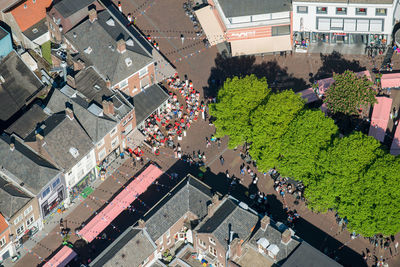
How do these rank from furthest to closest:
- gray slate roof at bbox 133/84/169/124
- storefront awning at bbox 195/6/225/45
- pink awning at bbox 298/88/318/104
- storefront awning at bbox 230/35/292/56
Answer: storefront awning at bbox 195/6/225/45, storefront awning at bbox 230/35/292/56, pink awning at bbox 298/88/318/104, gray slate roof at bbox 133/84/169/124

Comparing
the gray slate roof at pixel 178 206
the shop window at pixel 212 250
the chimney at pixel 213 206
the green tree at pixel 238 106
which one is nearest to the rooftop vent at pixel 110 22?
the green tree at pixel 238 106

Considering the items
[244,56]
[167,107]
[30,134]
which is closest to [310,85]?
[244,56]

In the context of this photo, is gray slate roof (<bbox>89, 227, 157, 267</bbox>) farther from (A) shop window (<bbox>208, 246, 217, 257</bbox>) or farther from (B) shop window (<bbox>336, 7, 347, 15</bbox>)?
(B) shop window (<bbox>336, 7, 347, 15</bbox>)

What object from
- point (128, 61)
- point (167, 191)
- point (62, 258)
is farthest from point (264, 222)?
point (128, 61)

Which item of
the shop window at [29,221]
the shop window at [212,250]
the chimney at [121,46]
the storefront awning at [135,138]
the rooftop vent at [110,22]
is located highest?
the rooftop vent at [110,22]

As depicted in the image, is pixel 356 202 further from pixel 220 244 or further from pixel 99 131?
pixel 99 131

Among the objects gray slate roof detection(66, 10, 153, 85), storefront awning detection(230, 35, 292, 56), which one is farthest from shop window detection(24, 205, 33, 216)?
storefront awning detection(230, 35, 292, 56)

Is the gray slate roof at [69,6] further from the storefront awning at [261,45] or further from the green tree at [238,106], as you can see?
the green tree at [238,106]
